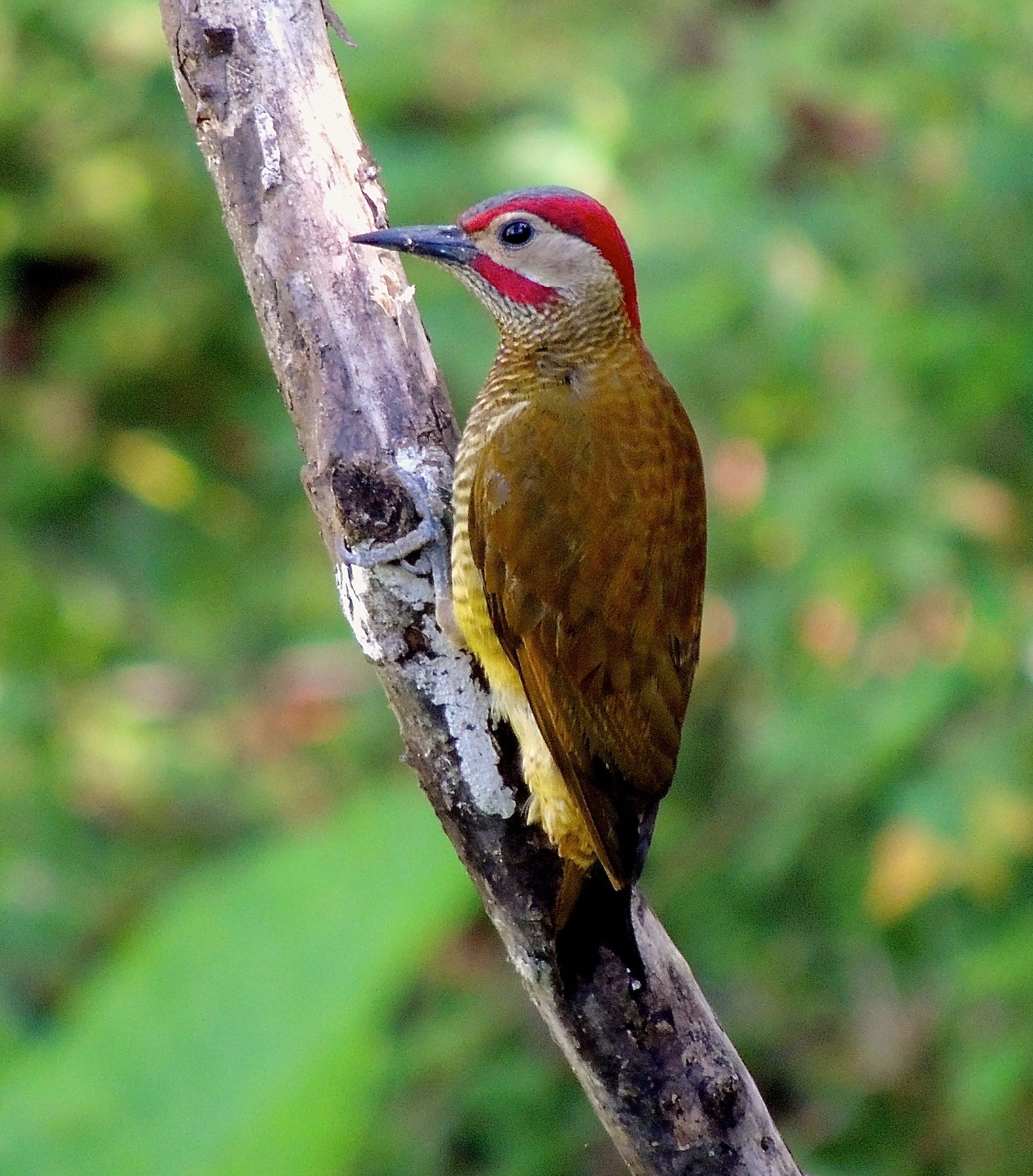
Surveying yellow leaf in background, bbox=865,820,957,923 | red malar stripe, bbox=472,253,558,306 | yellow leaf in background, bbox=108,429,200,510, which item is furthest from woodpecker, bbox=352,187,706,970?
yellow leaf in background, bbox=108,429,200,510

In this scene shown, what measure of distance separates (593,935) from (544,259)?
128 cm

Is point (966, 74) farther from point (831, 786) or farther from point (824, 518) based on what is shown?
point (831, 786)

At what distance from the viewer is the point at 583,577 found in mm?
2691

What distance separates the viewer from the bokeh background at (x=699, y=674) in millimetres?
2873

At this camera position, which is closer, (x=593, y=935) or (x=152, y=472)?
(x=593, y=935)

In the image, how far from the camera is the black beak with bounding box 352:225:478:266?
259 centimetres

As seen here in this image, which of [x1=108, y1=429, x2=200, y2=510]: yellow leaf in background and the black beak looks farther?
[x1=108, y1=429, x2=200, y2=510]: yellow leaf in background

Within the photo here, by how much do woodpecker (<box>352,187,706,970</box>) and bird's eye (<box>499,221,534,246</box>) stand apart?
0.20ft

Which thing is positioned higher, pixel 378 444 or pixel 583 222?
pixel 583 222

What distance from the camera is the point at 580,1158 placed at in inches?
164

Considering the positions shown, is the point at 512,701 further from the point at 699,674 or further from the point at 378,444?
the point at 699,674

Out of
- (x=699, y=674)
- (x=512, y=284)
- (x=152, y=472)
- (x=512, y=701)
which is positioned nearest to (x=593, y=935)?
(x=512, y=701)

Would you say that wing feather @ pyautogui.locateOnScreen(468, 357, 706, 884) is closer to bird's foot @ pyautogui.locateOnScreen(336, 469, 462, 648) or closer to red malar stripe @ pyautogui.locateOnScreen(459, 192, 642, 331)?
bird's foot @ pyautogui.locateOnScreen(336, 469, 462, 648)

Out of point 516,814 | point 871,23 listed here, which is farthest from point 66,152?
point 516,814
